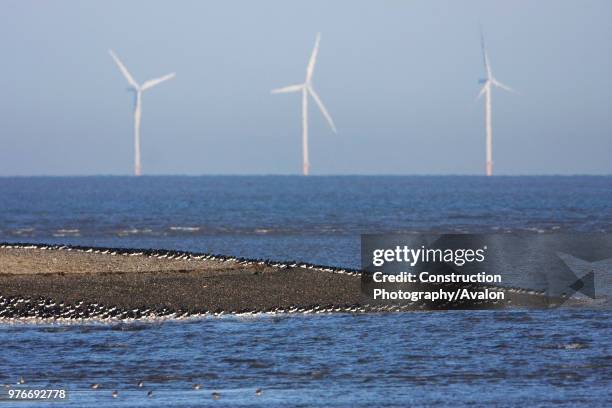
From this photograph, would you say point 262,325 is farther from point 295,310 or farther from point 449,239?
point 449,239

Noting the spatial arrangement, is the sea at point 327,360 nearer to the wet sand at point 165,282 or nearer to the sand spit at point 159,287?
the sand spit at point 159,287

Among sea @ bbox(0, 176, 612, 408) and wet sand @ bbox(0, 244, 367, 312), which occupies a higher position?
wet sand @ bbox(0, 244, 367, 312)

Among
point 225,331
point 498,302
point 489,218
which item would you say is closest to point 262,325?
point 225,331

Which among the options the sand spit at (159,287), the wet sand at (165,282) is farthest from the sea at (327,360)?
the wet sand at (165,282)

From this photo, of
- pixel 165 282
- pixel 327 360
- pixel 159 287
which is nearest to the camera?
pixel 327 360

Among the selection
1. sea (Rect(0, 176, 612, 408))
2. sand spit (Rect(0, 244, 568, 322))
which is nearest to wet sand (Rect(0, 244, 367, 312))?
sand spit (Rect(0, 244, 568, 322))

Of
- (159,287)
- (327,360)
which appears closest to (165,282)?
(159,287)

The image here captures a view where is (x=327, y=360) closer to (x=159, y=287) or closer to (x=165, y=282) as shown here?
(x=159, y=287)

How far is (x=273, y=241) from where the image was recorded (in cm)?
7250

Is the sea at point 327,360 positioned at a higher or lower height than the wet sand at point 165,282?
lower

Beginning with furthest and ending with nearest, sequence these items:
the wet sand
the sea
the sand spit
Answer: the wet sand < the sand spit < the sea

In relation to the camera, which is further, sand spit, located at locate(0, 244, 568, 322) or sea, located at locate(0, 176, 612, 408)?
sand spit, located at locate(0, 244, 568, 322)

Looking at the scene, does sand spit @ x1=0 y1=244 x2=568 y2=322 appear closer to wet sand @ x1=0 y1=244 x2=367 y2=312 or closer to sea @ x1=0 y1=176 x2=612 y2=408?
wet sand @ x1=0 y1=244 x2=367 y2=312

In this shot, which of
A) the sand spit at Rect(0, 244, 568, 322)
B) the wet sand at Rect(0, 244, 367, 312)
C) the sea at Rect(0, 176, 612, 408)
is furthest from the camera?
the wet sand at Rect(0, 244, 367, 312)
